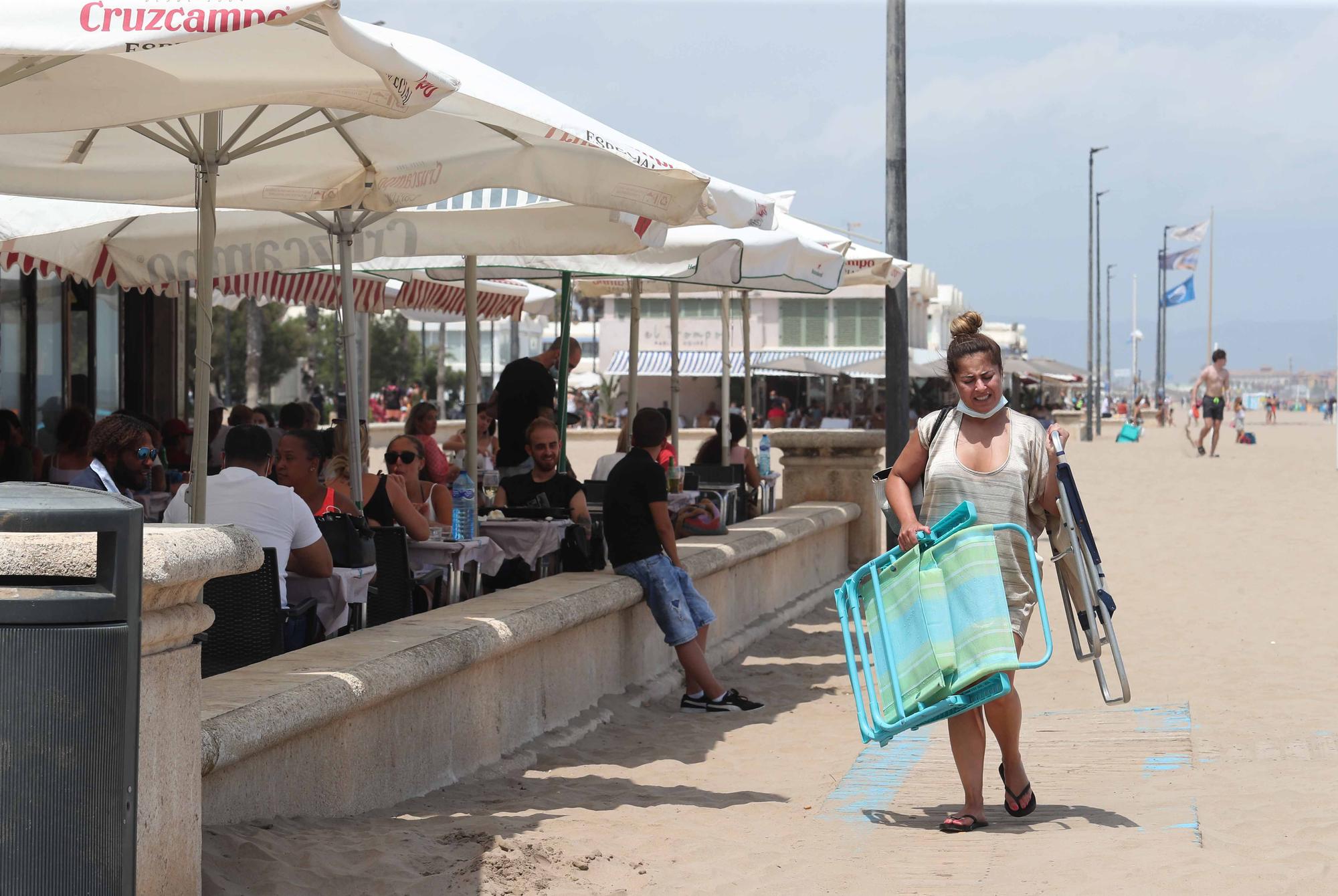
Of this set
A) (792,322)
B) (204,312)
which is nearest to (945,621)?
(204,312)

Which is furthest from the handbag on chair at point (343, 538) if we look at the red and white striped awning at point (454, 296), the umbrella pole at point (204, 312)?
the red and white striped awning at point (454, 296)

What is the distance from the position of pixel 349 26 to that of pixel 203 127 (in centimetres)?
180

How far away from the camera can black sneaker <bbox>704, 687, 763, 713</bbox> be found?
24.3 feet

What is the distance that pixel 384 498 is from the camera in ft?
22.6

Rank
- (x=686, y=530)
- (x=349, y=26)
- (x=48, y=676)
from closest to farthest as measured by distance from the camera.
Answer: (x=48, y=676) → (x=349, y=26) → (x=686, y=530)

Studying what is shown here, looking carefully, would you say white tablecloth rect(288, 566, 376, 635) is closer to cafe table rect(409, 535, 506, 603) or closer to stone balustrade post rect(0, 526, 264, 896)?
cafe table rect(409, 535, 506, 603)

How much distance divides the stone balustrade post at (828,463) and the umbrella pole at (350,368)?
5625 millimetres

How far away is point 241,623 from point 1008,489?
8.26ft

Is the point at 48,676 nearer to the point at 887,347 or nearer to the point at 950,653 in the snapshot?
the point at 950,653

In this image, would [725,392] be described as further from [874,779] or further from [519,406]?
[874,779]

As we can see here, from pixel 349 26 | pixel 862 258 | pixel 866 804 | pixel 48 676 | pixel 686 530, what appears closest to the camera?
pixel 48 676

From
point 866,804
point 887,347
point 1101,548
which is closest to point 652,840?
point 866,804

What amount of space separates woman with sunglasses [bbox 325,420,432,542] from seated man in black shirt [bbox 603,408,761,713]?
92 centimetres

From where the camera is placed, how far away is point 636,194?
6258mm
